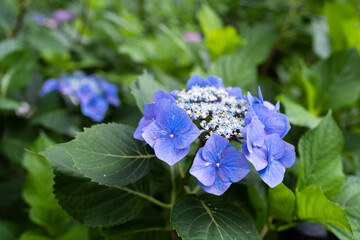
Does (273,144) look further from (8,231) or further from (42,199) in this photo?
(8,231)

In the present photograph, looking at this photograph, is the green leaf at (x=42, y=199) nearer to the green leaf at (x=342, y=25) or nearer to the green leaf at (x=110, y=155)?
the green leaf at (x=110, y=155)

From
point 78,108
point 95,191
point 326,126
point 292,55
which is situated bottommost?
point 78,108

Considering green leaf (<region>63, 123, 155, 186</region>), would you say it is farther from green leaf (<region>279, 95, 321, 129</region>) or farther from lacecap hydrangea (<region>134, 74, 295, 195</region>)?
green leaf (<region>279, 95, 321, 129</region>)

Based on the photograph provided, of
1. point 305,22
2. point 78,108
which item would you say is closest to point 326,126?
point 78,108

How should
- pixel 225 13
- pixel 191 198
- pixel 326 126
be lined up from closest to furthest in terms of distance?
pixel 191 198 < pixel 326 126 < pixel 225 13

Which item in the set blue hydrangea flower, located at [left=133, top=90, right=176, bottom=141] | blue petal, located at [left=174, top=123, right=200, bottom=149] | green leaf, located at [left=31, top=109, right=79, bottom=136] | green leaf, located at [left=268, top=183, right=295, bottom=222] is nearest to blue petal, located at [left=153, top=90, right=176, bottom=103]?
blue hydrangea flower, located at [left=133, top=90, right=176, bottom=141]

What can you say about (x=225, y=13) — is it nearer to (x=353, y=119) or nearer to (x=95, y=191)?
(x=353, y=119)

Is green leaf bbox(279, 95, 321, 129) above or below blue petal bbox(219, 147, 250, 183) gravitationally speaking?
below

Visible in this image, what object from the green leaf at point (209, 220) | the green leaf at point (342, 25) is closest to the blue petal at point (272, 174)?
the green leaf at point (209, 220)
